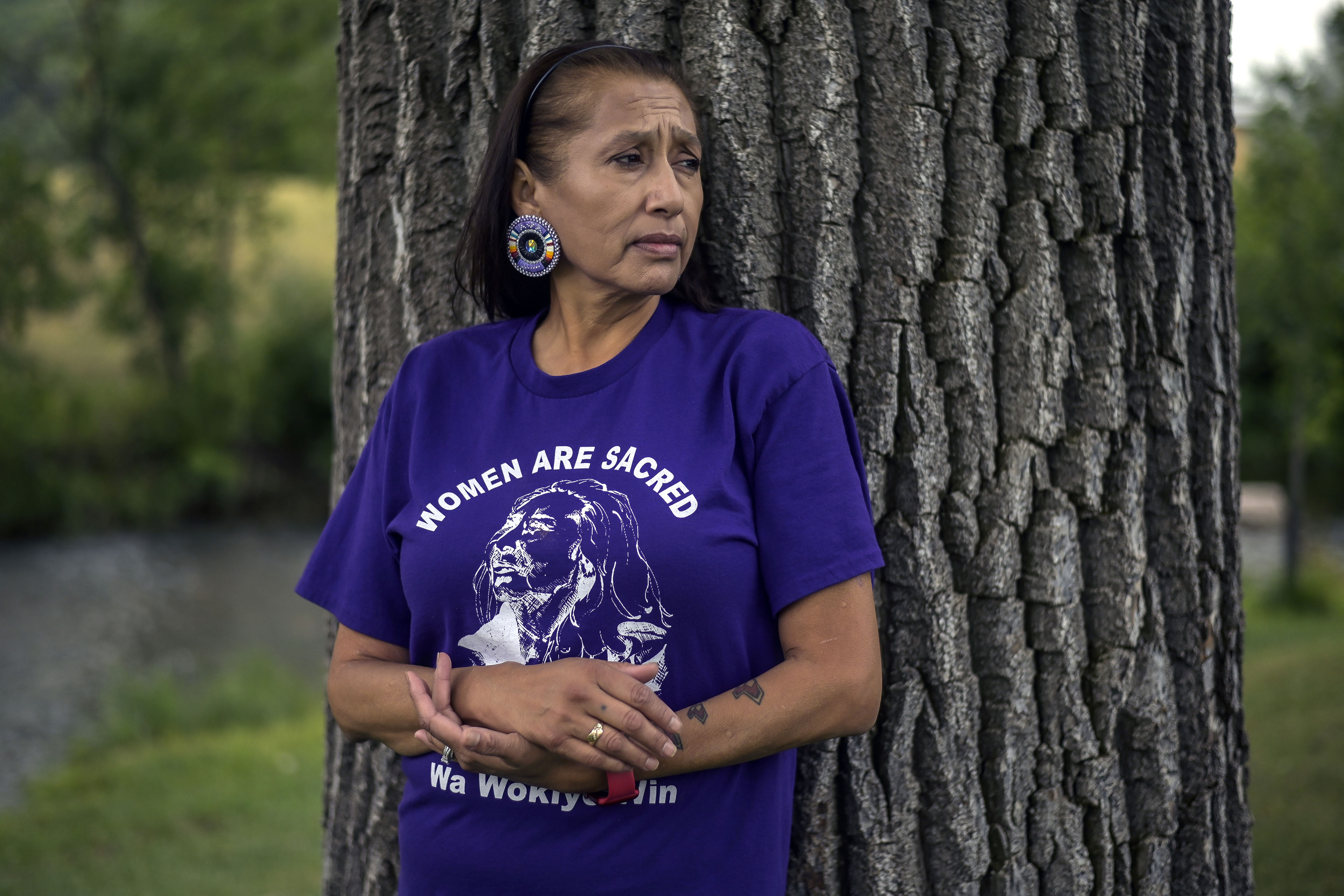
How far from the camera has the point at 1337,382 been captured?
32.0 ft

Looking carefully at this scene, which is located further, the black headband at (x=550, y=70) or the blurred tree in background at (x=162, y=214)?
the blurred tree in background at (x=162, y=214)

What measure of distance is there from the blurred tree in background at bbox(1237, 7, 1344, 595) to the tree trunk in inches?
294

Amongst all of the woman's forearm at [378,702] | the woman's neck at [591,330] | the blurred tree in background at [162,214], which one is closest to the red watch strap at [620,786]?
the woman's forearm at [378,702]

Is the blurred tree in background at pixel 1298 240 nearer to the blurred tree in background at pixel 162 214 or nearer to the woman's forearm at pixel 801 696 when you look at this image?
the woman's forearm at pixel 801 696

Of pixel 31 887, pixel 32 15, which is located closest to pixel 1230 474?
pixel 31 887

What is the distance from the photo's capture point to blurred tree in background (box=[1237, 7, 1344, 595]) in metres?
8.79

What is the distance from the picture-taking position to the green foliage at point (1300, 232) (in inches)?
346

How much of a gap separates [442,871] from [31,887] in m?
3.80

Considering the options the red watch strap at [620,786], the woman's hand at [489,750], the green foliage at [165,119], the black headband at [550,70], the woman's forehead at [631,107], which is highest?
the green foliage at [165,119]

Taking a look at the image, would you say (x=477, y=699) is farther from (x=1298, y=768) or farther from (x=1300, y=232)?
(x=1300, y=232)

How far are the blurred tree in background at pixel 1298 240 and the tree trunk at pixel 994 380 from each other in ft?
24.5

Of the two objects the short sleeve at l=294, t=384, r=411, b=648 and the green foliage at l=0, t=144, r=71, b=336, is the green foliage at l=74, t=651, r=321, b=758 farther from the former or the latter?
the green foliage at l=0, t=144, r=71, b=336

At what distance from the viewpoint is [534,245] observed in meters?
1.87

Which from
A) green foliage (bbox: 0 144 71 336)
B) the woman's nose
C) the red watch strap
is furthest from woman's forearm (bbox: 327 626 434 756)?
green foliage (bbox: 0 144 71 336)
